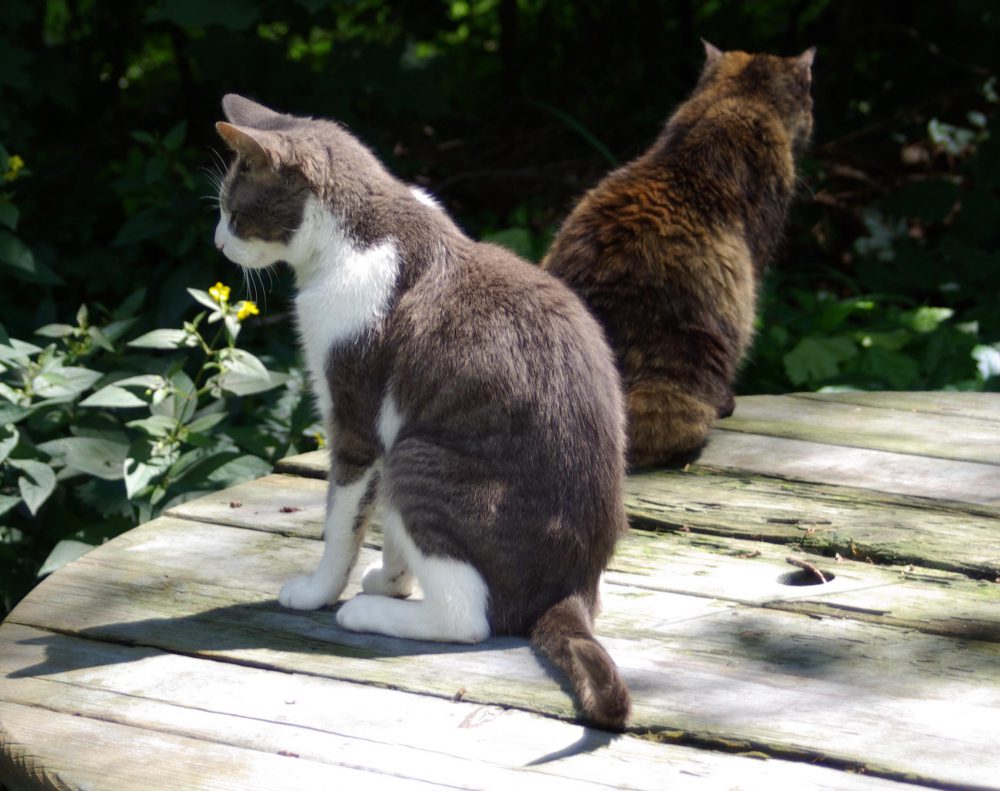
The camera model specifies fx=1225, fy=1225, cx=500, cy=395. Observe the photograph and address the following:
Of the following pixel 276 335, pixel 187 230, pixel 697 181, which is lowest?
pixel 276 335

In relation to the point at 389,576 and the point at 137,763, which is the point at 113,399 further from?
the point at 137,763

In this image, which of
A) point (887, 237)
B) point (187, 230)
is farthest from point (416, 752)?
point (887, 237)

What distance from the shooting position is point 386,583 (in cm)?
241

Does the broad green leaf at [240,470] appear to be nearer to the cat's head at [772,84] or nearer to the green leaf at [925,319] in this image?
the cat's head at [772,84]

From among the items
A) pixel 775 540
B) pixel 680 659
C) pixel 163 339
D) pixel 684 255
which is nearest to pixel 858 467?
pixel 775 540

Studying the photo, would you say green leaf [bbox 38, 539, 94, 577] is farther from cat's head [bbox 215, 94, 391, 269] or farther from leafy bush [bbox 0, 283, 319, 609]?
cat's head [bbox 215, 94, 391, 269]

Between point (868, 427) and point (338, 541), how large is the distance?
1654 mm

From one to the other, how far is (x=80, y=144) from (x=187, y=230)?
1872mm

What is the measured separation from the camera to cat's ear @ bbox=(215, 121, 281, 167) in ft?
7.55

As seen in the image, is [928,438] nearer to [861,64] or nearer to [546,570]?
[546,570]

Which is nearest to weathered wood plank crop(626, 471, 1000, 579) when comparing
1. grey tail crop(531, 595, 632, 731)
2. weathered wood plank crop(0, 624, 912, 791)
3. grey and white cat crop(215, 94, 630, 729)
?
grey and white cat crop(215, 94, 630, 729)

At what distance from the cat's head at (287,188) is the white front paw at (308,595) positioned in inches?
25.3

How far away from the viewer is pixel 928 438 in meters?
3.21

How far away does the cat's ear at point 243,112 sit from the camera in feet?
8.47
